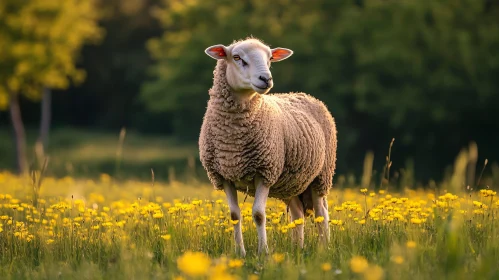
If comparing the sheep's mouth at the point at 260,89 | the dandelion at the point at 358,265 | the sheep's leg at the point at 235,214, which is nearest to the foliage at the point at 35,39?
the sheep's leg at the point at 235,214

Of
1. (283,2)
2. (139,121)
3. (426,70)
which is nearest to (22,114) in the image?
(139,121)

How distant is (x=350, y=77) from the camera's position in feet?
83.5

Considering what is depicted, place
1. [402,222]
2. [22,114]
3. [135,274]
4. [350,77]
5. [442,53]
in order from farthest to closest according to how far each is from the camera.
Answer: [22,114] < [350,77] < [442,53] < [402,222] < [135,274]

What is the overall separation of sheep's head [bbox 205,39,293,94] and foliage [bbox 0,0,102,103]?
18.5 m

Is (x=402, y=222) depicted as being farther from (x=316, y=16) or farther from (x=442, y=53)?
(x=316, y=16)

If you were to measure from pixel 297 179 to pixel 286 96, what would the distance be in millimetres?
1158

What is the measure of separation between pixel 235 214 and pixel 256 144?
63 centimetres

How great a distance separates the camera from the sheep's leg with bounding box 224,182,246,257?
5797 mm

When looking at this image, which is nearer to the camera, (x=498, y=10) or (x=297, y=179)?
(x=297, y=179)

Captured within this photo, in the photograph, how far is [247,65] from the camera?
589cm

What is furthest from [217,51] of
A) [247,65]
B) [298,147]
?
[298,147]

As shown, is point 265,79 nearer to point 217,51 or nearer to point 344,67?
point 217,51

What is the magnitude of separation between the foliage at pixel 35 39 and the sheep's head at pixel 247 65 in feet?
Result: 60.5

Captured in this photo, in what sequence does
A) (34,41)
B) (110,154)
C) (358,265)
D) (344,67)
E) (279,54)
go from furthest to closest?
(110,154)
(344,67)
(34,41)
(279,54)
(358,265)
